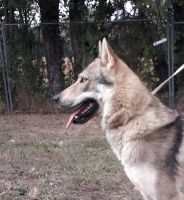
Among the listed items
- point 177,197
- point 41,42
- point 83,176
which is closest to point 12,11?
point 41,42

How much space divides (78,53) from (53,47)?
86 centimetres

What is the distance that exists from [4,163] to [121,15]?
655 cm

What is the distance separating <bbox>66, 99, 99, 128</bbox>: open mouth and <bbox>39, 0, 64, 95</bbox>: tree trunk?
824cm

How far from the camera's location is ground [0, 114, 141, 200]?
229 inches

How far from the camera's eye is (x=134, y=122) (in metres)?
4.51

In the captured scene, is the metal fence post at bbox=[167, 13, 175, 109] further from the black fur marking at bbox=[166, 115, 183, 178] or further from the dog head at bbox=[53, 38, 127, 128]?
the black fur marking at bbox=[166, 115, 183, 178]

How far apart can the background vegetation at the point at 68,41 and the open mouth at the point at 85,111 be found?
7331 mm

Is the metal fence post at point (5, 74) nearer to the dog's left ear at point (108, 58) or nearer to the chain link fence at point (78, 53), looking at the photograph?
the chain link fence at point (78, 53)

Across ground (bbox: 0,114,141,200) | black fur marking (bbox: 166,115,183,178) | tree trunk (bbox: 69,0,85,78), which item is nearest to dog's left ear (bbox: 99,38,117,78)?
black fur marking (bbox: 166,115,183,178)

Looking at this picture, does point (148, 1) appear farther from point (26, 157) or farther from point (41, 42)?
point (26, 157)

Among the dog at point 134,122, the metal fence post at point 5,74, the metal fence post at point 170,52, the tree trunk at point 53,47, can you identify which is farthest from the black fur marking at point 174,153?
the metal fence post at point 5,74

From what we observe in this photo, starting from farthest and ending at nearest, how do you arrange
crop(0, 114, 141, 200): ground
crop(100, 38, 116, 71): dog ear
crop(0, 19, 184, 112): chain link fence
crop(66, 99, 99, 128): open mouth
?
crop(0, 19, 184, 112): chain link fence
crop(0, 114, 141, 200): ground
crop(66, 99, 99, 128): open mouth
crop(100, 38, 116, 71): dog ear

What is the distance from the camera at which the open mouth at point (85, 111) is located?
15.8ft

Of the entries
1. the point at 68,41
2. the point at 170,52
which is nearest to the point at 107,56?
the point at 170,52
